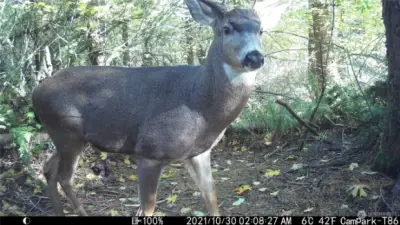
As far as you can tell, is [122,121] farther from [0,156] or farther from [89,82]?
[0,156]

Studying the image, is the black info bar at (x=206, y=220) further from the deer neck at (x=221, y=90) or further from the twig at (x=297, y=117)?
the twig at (x=297, y=117)

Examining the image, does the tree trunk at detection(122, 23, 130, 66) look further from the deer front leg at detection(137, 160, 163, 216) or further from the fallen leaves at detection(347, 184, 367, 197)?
the fallen leaves at detection(347, 184, 367, 197)

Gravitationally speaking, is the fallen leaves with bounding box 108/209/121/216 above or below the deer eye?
below

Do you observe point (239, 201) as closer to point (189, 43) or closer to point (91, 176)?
point (91, 176)

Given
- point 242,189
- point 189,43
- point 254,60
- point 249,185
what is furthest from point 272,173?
point 189,43

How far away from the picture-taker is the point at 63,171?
15.5ft

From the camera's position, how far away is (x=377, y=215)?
4.02 meters

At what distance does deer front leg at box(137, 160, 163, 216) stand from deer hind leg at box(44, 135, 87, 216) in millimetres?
878

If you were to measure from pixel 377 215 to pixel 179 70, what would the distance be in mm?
2242

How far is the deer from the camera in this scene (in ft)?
12.8

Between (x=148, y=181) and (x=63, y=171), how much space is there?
112cm

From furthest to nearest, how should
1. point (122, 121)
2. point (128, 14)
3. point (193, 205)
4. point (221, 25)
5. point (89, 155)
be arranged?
point (128, 14) < point (89, 155) < point (193, 205) < point (122, 121) < point (221, 25)

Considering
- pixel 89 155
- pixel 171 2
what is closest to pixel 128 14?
pixel 171 2

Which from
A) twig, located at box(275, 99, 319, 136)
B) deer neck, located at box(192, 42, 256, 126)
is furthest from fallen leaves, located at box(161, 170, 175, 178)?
deer neck, located at box(192, 42, 256, 126)
